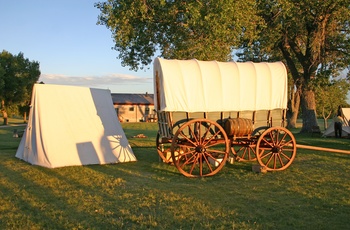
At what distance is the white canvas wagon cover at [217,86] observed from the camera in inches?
419

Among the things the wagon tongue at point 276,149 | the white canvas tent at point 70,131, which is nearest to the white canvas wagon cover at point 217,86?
the wagon tongue at point 276,149

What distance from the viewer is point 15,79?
5009cm

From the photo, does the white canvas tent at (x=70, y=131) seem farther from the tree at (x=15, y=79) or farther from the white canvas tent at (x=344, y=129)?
the tree at (x=15, y=79)

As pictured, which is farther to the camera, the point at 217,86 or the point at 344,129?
the point at 344,129

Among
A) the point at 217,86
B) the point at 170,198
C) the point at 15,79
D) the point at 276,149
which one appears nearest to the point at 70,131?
the point at 217,86

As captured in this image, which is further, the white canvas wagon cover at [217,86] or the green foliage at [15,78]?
the green foliage at [15,78]

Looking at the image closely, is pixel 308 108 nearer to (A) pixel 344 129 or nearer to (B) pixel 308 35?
(A) pixel 344 129

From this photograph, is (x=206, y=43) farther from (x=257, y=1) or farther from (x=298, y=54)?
(x=298, y=54)

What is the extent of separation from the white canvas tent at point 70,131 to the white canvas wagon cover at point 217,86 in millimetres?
2891

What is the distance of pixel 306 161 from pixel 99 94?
7968 mm

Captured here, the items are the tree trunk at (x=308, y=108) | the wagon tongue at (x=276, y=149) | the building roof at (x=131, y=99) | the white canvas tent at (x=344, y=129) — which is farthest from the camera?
the building roof at (x=131, y=99)

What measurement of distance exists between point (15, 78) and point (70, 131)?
41808mm

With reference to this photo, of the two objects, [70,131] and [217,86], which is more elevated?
[217,86]

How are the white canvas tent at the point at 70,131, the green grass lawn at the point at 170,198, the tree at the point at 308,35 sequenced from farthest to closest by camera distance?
the tree at the point at 308,35 → the white canvas tent at the point at 70,131 → the green grass lawn at the point at 170,198
